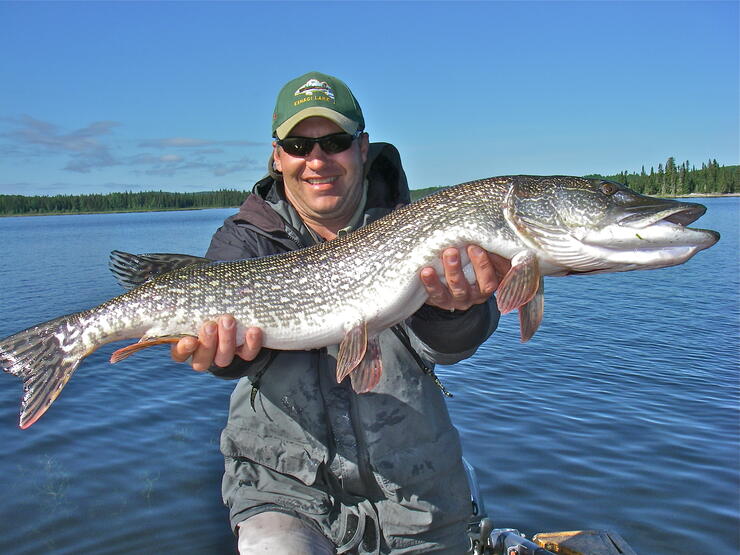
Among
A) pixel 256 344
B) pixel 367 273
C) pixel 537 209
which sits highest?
pixel 537 209

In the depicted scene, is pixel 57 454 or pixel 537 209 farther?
pixel 57 454

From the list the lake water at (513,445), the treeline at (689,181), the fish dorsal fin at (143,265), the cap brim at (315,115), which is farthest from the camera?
the treeline at (689,181)

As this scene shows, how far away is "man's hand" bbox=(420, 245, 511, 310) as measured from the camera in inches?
127

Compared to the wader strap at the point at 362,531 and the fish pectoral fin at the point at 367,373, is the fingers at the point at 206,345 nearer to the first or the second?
the fish pectoral fin at the point at 367,373

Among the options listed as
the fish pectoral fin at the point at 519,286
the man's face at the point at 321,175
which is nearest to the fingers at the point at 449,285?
the fish pectoral fin at the point at 519,286

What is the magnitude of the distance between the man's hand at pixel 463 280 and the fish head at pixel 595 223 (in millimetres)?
222

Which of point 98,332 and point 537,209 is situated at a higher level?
point 537,209

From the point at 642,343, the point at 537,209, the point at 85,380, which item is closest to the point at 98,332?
the point at 537,209

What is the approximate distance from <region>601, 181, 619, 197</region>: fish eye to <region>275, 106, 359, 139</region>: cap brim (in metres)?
1.55

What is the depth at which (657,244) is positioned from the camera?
9.87ft

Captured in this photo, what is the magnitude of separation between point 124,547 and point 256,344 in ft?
9.35

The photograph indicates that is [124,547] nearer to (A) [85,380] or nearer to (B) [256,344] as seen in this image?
(B) [256,344]

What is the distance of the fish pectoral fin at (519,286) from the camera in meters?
3.14

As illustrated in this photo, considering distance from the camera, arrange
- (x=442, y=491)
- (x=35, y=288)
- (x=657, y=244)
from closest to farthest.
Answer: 1. (x=657, y=244)
2. (x=442, y=491)
3. (x=35, y=288)
